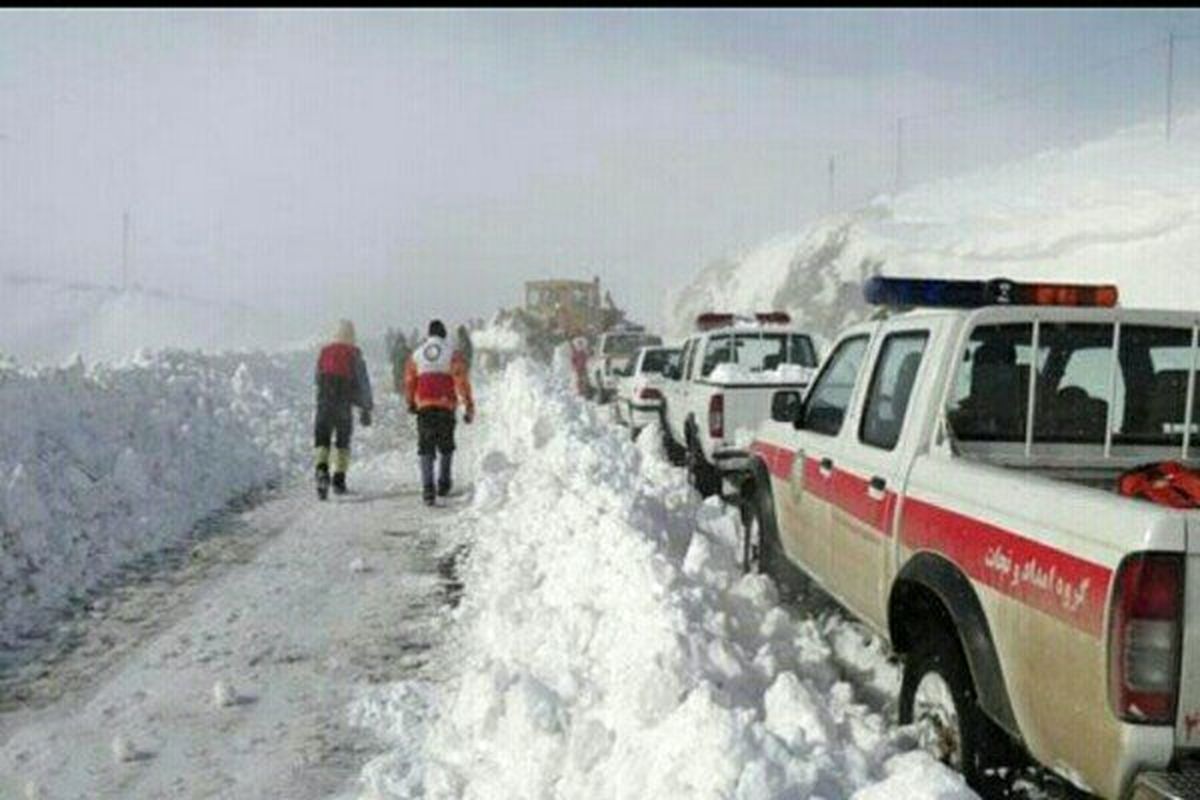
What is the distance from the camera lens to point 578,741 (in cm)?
430

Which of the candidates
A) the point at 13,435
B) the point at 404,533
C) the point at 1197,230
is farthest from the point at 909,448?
the point at 1197,230

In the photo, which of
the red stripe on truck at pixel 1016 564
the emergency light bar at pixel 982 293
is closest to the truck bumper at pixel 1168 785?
the red stripe on truck at pixel 1016 564

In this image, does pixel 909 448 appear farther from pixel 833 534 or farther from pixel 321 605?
pixel 321 605

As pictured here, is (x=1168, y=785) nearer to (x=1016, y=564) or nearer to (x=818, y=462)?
(x=1016, y=564)

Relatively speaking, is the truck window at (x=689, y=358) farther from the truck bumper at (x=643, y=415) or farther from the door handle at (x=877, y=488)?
the door handle at (x=877, y=488)

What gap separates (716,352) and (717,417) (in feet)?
Answer: 8.09

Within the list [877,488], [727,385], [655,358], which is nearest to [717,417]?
[727,385]

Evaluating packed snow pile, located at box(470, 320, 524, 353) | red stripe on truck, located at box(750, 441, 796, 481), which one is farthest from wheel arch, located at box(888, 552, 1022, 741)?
packed snow pile, located at box(470, 320, 524, 353)

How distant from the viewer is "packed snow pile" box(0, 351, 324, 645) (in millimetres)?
8328

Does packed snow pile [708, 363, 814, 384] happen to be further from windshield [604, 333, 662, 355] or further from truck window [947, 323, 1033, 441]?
windshield [604, 333, 662, 355]

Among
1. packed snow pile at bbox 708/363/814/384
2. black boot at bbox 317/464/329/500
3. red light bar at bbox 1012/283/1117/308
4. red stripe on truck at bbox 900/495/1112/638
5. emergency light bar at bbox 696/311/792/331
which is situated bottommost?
black boot at bbox 317/464/329/500

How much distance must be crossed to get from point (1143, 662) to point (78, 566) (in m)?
7.91

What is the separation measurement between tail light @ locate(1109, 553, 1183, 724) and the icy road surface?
3.24m

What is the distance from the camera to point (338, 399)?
40.5ft
